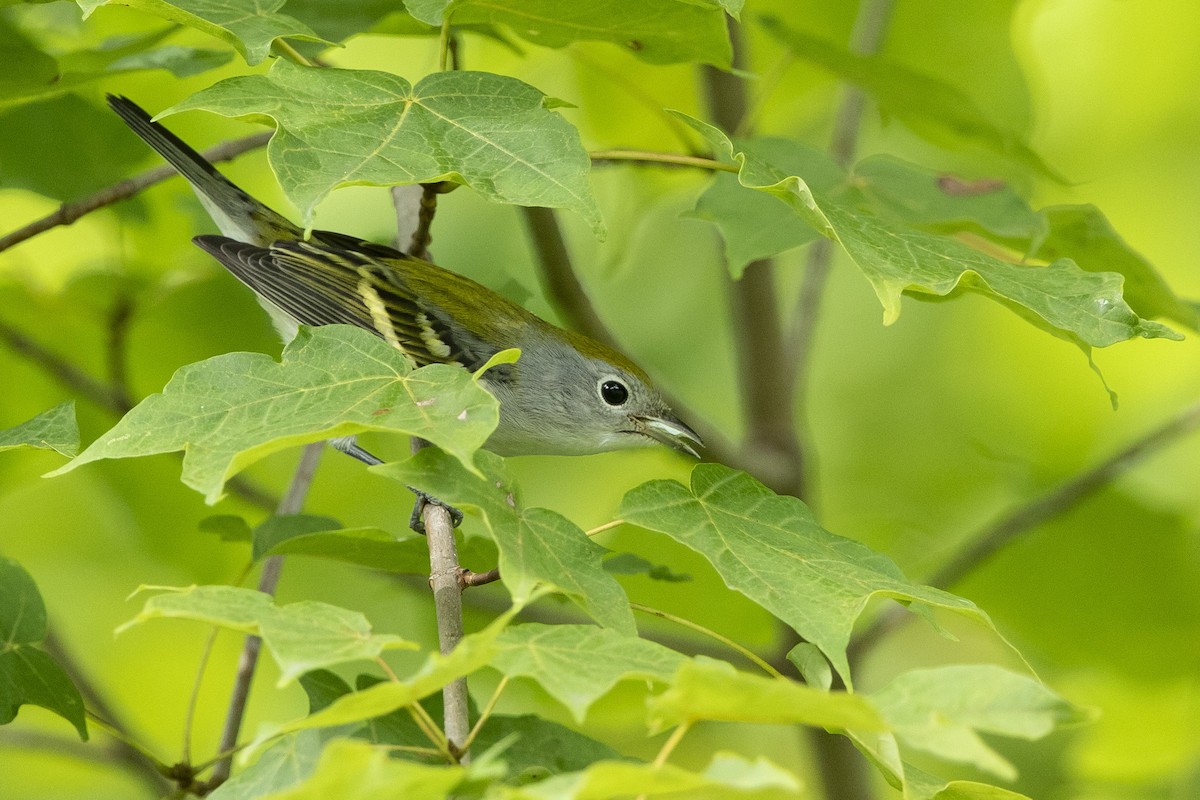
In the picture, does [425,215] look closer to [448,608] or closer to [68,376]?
[448,608]

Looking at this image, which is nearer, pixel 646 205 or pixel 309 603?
pixel 309 603

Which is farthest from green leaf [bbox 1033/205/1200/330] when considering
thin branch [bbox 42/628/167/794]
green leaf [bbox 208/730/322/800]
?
thin branch [bbox 42/628/167/794]

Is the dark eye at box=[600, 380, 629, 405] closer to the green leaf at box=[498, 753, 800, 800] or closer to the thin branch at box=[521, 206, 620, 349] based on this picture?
the thin branch at box=[521, 206, 620, 349]

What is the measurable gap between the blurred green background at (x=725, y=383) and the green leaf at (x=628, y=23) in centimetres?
88

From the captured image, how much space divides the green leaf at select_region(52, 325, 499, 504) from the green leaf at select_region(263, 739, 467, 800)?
17.5 inches

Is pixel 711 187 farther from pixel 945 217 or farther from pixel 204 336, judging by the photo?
pixel 204 336

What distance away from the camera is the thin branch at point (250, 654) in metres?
2.81

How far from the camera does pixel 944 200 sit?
3.01 meters

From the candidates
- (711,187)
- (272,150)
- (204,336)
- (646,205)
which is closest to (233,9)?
(272,150)

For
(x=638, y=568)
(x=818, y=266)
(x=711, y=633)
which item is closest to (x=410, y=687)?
(x=711, y=633)

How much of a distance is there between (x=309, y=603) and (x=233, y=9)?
1.15 m

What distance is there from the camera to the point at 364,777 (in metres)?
1.25

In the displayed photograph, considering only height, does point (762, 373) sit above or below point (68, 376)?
Result: above

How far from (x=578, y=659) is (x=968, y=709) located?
464mm
